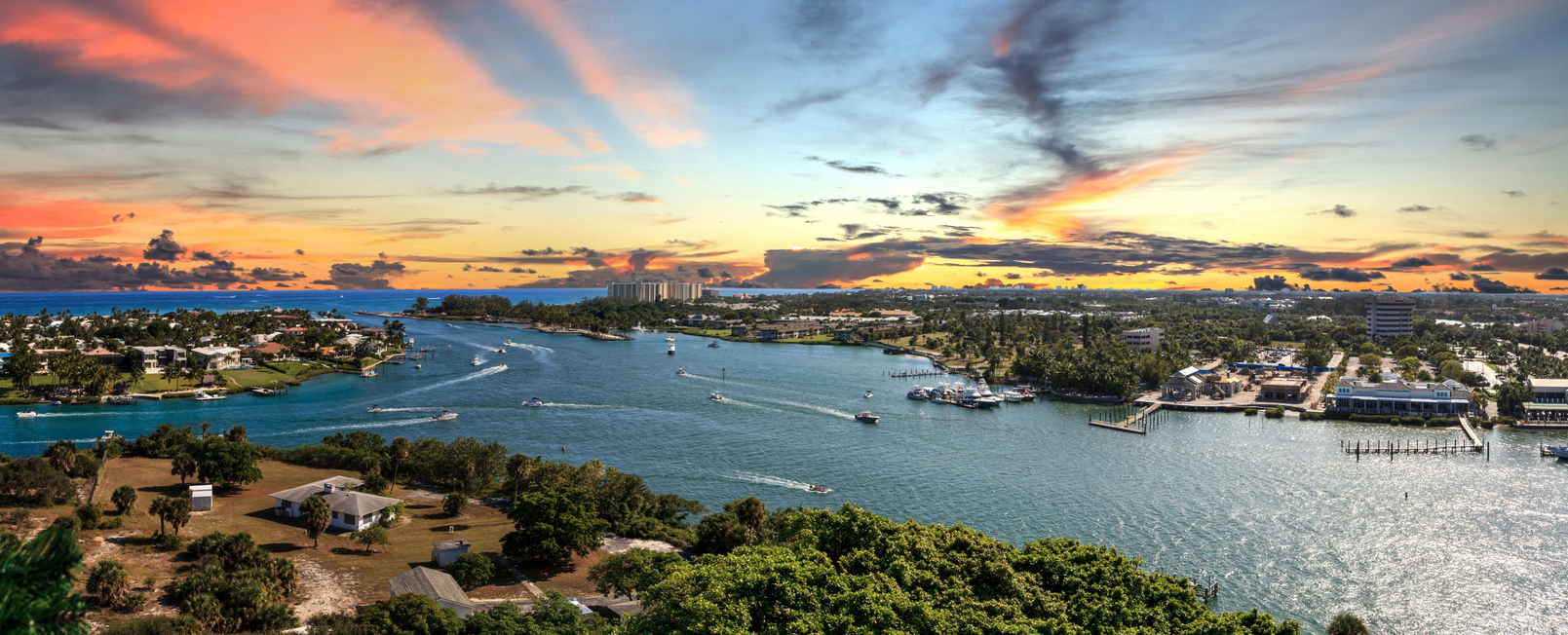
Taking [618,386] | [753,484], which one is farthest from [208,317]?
[753,484]

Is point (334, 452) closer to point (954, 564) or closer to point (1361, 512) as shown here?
point (954, 564)

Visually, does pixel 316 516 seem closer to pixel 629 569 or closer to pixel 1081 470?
pixel 629 569

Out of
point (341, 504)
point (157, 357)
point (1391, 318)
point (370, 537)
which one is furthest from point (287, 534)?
point (1391, 318)

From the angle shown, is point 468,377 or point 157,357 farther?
point 468,377

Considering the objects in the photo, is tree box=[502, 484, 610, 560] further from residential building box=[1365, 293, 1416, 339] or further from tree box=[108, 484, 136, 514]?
residential building box=[1365, 293, 1416, 339]

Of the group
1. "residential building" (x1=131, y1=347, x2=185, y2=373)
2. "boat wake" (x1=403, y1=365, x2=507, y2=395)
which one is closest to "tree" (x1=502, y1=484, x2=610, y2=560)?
"boat wake" (x1=403, y1=365, x2=507, y2=395)

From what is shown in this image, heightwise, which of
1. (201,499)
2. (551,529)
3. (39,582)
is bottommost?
(201,499)
